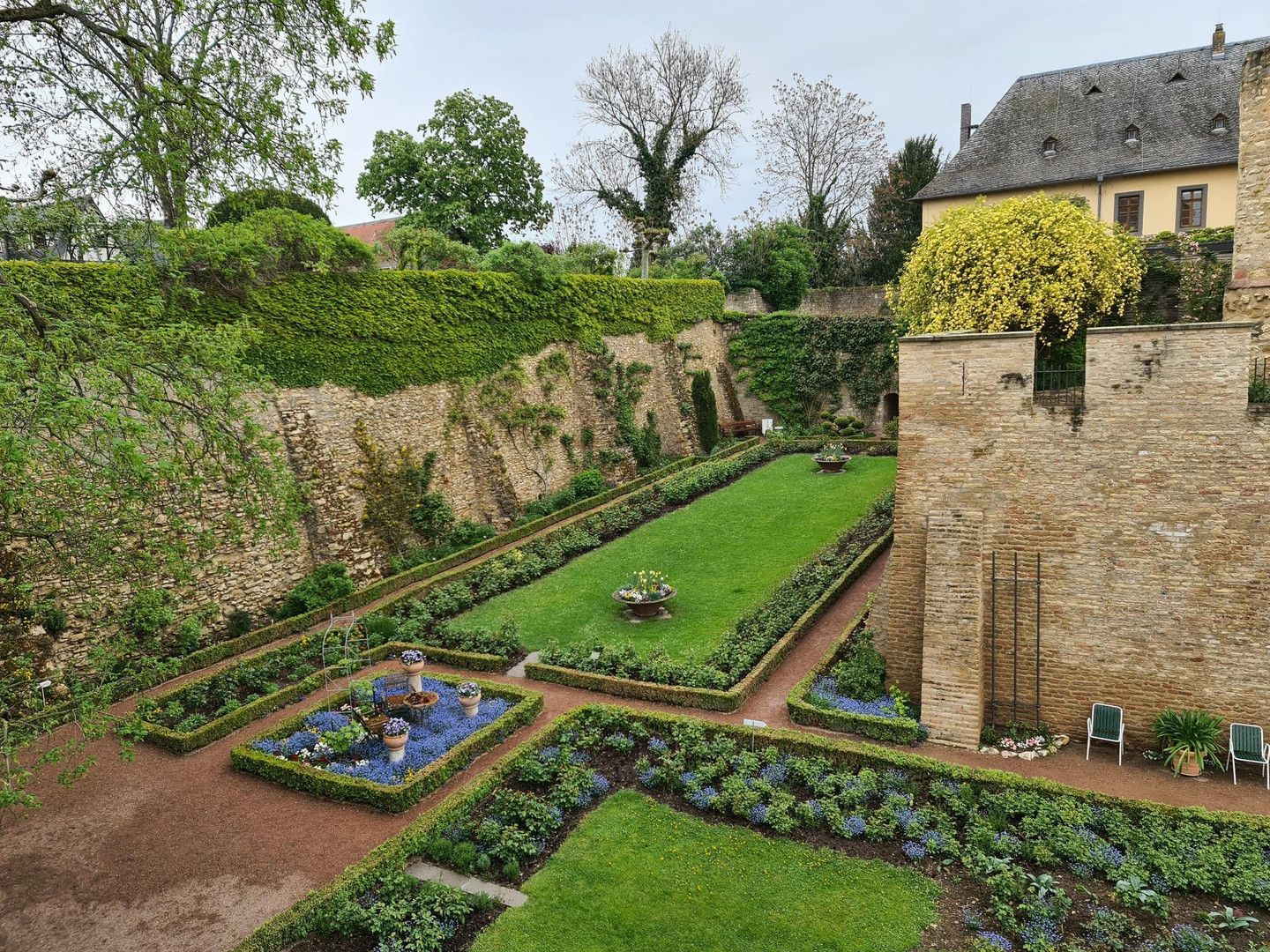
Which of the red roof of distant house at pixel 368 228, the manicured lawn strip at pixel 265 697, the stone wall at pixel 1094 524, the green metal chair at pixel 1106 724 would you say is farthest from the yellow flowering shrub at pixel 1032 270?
the red roof of distant house at pixel 368 228

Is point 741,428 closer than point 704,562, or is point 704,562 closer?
point 704,562

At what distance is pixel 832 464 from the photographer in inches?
926

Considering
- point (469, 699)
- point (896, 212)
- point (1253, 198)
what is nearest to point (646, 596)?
point (469, 699)

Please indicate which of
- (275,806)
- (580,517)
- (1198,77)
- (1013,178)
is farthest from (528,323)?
(1198,77)

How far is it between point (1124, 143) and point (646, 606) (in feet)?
76.5

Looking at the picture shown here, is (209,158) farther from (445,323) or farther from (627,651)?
(445,323)

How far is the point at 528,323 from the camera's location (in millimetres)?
21906

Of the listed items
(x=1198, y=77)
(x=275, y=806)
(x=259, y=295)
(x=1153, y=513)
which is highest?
(x=1198, y=77)

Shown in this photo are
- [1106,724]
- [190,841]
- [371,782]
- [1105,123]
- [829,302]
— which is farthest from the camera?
[829,302]

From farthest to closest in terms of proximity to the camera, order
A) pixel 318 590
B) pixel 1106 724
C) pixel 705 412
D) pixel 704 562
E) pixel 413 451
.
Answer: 1. pixel 705 412
2. pixel 413 451
3. pixel 704 562
4. pixel 318 590
5. pixel 1106 724

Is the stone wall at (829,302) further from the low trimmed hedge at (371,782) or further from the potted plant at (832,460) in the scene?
the low trimmed hedge at (371,782)

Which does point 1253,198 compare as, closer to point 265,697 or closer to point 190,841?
point 265,697

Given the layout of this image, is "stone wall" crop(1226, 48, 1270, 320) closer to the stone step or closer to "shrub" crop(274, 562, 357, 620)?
the stone step

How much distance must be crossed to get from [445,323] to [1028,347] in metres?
13.6
